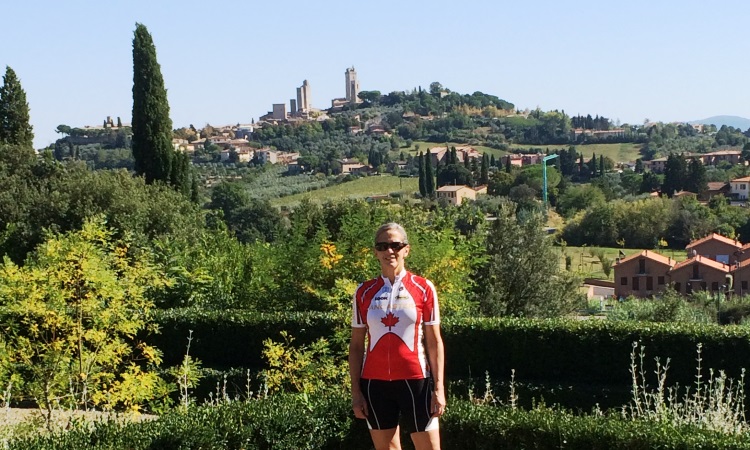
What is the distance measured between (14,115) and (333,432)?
90.8 feet

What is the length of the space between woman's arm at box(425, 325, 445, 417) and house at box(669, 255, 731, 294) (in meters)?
52.6

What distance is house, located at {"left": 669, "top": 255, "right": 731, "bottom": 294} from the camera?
5456 centimetres

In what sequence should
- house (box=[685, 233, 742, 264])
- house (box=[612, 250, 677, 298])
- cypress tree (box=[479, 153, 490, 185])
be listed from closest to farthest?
house (box=[612, 250, 677, 298]) < house (box=[685, 233, 742, 264]) < cypress tree (box=[479, 153, 490, 185])

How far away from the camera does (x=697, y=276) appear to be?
5525 cm

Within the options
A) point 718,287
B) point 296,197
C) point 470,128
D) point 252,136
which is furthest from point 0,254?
point 252,136

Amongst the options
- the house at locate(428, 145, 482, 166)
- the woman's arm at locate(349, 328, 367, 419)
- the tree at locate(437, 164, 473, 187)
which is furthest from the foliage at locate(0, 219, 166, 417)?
the house at locate(428, 145, 482, 166)

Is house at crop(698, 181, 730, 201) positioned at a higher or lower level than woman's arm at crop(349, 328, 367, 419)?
lower

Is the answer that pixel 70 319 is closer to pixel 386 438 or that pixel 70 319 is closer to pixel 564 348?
pixel 386 438

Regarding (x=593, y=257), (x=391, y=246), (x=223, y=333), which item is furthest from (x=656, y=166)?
(x=391, y=246)

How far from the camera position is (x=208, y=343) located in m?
13.7

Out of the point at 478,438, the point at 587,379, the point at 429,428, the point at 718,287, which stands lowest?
the point at 718,287

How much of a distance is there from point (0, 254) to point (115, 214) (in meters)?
3.32

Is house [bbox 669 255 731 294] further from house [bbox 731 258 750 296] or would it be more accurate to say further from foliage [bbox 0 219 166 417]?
foliage [bbox 0 219 166 417]

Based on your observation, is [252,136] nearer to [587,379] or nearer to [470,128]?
[470,128]
